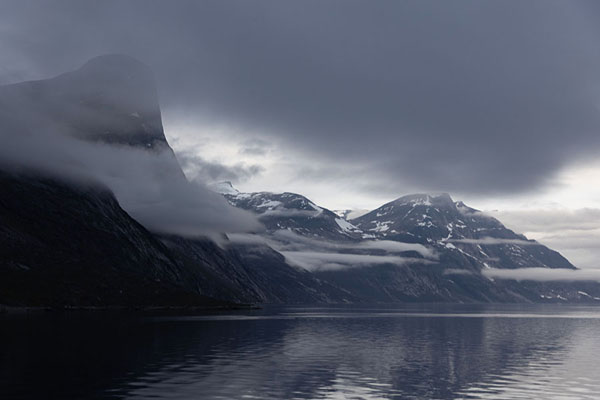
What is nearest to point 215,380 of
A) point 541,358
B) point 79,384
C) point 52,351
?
point 79,384

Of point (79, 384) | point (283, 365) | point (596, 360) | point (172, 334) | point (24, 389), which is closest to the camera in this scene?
point (24, 389)

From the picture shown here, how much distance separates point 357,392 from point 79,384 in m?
30.4

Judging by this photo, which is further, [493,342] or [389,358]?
[493,342]

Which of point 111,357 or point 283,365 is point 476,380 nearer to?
point 283,365

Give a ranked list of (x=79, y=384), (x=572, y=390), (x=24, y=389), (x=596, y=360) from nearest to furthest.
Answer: (x=24, y=389) < (x=79, y=384) < (x=572, y=390) < (x=596, y=360)

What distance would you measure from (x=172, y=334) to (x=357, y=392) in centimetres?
9095

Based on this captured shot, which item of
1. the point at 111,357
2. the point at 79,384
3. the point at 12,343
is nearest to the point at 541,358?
the point at 111,357

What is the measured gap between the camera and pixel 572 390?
75.1 m

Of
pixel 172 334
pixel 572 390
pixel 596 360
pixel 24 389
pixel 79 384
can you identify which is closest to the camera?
pixel 24 389

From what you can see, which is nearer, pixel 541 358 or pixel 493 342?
pixel 541 358

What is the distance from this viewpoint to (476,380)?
3285 inches

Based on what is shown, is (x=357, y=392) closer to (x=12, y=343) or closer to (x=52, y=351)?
(x=52, y=351)

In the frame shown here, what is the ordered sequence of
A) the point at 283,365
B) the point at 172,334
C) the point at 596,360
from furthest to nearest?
the point at 172,334, the point at 596,360, the point at 283,365

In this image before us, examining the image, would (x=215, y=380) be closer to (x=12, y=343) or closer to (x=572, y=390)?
(x=572, y=390)
